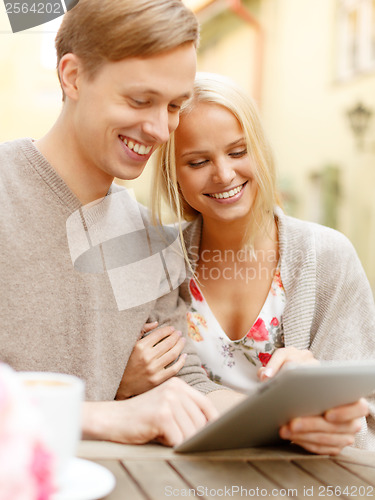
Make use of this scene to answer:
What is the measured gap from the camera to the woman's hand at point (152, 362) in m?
1.61

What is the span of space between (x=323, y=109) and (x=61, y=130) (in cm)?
604

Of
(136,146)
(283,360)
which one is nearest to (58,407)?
(283,360)

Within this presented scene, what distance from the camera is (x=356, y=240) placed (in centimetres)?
686

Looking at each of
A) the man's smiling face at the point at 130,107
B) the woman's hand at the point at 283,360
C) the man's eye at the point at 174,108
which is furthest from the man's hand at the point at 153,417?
the man's eye at the point at 174,108

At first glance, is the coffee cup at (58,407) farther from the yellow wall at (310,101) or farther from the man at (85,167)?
the yellow wall at (310,101)

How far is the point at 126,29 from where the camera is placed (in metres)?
1.44

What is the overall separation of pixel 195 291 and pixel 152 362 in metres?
0.51

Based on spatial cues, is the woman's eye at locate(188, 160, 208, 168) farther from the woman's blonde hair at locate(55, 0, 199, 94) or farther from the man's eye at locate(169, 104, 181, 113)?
the woman's blonde hair at locate(55, 0, 199, 94)

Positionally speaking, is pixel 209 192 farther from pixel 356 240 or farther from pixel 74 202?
pixel 356 240

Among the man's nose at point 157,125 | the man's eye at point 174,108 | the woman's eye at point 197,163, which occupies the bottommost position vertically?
the woman's eye at point 197,163

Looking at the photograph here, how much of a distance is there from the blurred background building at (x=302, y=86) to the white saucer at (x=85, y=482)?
6026mm

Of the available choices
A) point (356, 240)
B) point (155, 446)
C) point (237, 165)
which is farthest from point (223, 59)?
point (155, 446)

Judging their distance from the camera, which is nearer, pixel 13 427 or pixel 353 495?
pixel 13 427

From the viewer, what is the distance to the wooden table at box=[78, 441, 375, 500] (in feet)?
2.67
